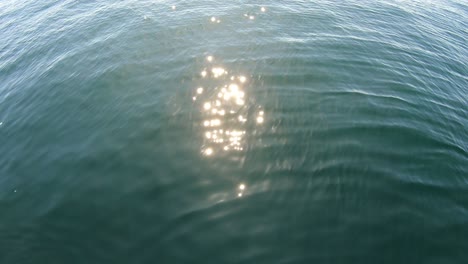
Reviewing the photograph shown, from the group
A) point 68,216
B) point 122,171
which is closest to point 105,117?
point 122,171

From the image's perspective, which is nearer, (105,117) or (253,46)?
(105,117)

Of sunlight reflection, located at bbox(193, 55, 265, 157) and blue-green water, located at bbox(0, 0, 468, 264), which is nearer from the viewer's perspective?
blue-green water, located at bbox(0, 0, 468, 264)

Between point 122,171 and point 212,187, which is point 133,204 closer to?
point 122,171

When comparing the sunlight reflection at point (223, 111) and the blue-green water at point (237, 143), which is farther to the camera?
the sunlight reflection at point (223, 111)

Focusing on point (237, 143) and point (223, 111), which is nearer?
point (237, 143)

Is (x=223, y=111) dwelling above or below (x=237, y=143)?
above

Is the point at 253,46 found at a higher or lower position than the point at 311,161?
higher

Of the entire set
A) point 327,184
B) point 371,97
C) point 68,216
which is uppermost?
point 371,97

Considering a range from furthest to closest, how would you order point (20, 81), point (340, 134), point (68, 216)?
1. point (20, 81)
2. point (340, 134)
3. point (68, 216)
